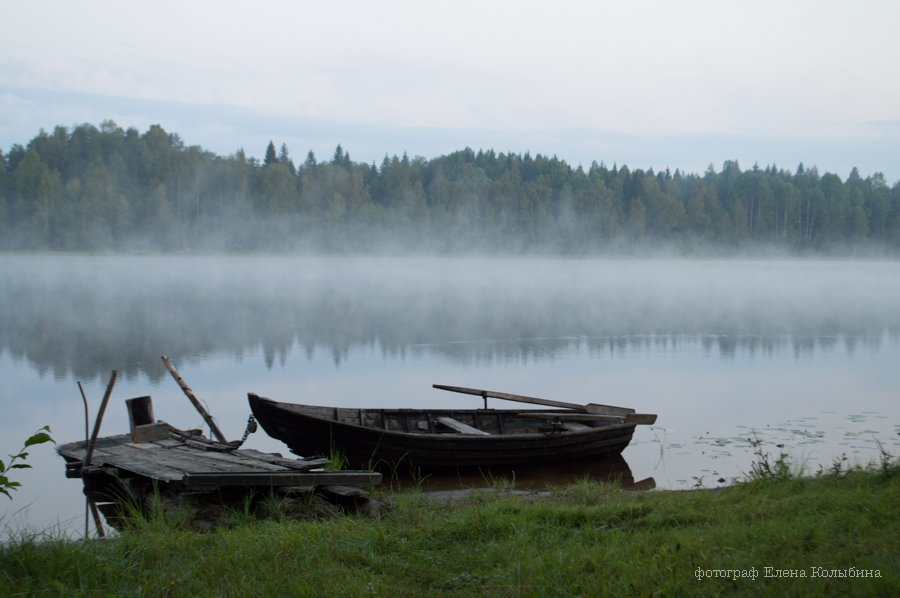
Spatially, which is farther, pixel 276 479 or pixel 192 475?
pixel 276 479

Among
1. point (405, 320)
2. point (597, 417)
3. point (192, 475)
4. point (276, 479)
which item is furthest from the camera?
point (405, 320)

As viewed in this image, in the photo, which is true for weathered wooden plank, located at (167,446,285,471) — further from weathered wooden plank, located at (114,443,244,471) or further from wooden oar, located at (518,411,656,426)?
wooden oar, located at (518,411,656,426)

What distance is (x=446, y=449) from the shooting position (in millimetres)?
10188

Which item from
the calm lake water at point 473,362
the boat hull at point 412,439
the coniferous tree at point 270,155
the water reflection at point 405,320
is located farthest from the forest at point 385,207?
the boat hull at point 412,439

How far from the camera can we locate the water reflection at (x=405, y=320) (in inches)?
924

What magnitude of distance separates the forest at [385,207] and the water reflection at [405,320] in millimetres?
40229

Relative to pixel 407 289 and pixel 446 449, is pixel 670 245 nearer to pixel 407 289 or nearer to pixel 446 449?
pixel 407 289

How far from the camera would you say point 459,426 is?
11.0 metres

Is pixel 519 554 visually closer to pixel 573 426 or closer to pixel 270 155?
pixel 573 426

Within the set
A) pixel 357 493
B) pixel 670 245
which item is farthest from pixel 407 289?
pixel 670 245

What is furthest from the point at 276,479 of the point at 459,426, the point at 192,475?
the point at 459,426

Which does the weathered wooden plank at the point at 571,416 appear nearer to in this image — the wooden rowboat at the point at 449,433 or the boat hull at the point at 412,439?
the wooden rowboat at the point at 449,433

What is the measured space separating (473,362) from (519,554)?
16099 millimetres

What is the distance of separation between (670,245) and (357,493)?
4653 inches
